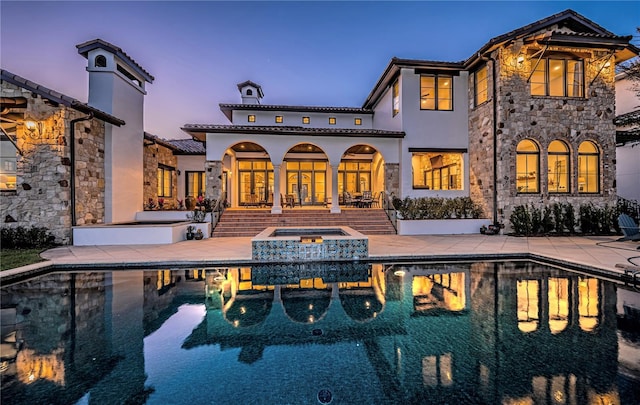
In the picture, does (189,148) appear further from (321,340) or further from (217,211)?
(321,340)

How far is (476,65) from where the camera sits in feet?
43.4

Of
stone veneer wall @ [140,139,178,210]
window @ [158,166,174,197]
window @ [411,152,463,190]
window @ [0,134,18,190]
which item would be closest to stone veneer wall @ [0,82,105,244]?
window @ [0,134,18,190]

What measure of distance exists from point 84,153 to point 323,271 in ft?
31.9

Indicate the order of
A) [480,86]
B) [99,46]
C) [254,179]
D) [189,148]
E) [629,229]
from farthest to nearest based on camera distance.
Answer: [189,148]
[254,179]
[480,86]
[99,46]
[629,229]

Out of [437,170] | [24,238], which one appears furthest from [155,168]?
[437,170]

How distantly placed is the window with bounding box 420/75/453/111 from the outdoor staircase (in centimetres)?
562

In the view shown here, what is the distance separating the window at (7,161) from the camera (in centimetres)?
970

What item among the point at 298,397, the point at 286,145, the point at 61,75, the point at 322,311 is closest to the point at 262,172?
the point at 286,145

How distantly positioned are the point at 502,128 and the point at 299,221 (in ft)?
29.4

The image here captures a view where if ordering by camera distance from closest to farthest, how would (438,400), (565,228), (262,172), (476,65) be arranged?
(438,400), (565,228), (476,65), (262,172)

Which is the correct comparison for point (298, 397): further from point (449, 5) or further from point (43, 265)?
point (449, 5)

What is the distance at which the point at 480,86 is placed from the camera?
13.3 m

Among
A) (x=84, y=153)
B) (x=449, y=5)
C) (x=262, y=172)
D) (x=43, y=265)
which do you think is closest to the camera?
(x=43, y=265)

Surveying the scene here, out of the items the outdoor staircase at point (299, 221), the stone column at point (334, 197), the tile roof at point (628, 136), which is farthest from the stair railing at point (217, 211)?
the tile roof at point (628, 136)
